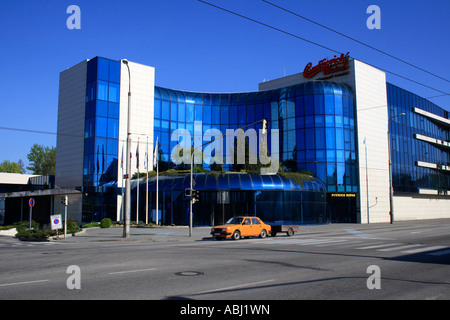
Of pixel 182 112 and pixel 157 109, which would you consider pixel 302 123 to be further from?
pixel 157 109

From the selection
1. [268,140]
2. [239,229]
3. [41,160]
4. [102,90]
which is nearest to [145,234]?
[239,229]

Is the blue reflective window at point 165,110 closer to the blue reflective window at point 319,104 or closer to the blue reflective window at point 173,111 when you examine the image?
the blue reflective window at point 173,111

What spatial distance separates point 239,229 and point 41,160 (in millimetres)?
90823

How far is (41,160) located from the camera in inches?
4033

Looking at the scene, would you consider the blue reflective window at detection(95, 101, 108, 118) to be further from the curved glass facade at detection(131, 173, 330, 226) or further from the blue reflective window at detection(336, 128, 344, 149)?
the blue reflective window at detection(336, 128, 344, 149)

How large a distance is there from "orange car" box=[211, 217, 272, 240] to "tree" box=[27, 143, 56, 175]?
286 ft

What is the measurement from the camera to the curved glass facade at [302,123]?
52.8 m

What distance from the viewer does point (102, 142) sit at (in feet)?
161

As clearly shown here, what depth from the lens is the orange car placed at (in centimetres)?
2612

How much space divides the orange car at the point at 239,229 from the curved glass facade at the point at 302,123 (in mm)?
26693

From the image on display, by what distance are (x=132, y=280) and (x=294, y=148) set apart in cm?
4677
